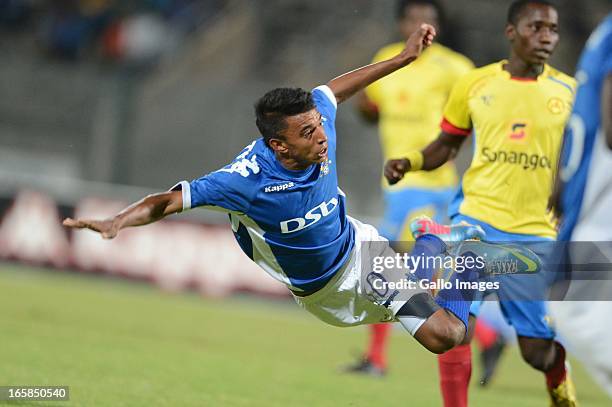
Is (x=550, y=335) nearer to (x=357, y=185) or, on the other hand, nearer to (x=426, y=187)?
(x=426, y=187)

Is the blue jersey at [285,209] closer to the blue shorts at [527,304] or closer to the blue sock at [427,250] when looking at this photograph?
the blue sock at [427,250]

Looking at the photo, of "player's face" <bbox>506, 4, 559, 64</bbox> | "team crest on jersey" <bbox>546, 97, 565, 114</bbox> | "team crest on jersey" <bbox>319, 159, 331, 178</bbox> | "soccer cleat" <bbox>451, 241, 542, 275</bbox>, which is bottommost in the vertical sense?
"soccer cleat" <bbox>451, 241, 542, 275</bbox>

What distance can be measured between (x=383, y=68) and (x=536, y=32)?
1038 mm

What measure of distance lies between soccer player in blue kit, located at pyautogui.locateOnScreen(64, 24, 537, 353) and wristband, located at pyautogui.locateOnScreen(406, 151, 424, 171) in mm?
781

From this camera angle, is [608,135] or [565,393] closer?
[608,135]

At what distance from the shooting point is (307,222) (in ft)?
20.8

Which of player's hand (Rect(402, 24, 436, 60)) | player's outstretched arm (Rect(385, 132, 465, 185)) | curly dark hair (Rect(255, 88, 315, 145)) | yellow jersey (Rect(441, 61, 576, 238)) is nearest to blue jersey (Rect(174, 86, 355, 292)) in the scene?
curly dark hair (Rect(255, 88, 315, 145))

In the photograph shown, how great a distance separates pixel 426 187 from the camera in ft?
34.7

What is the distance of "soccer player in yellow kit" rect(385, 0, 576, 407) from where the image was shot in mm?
7102

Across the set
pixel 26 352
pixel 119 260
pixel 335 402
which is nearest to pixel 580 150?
pixel 335 402

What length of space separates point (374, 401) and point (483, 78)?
7.75 feet

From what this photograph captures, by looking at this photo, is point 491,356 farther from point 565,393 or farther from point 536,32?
point 536,32

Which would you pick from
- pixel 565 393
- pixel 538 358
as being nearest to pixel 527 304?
pixel 538 358

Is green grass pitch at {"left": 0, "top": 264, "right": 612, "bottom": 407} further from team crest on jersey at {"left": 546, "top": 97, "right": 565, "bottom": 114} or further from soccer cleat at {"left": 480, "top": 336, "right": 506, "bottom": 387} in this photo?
team crest on jersey at {"left": 546, "top": 97, "right": 565, "bottom": 114}
